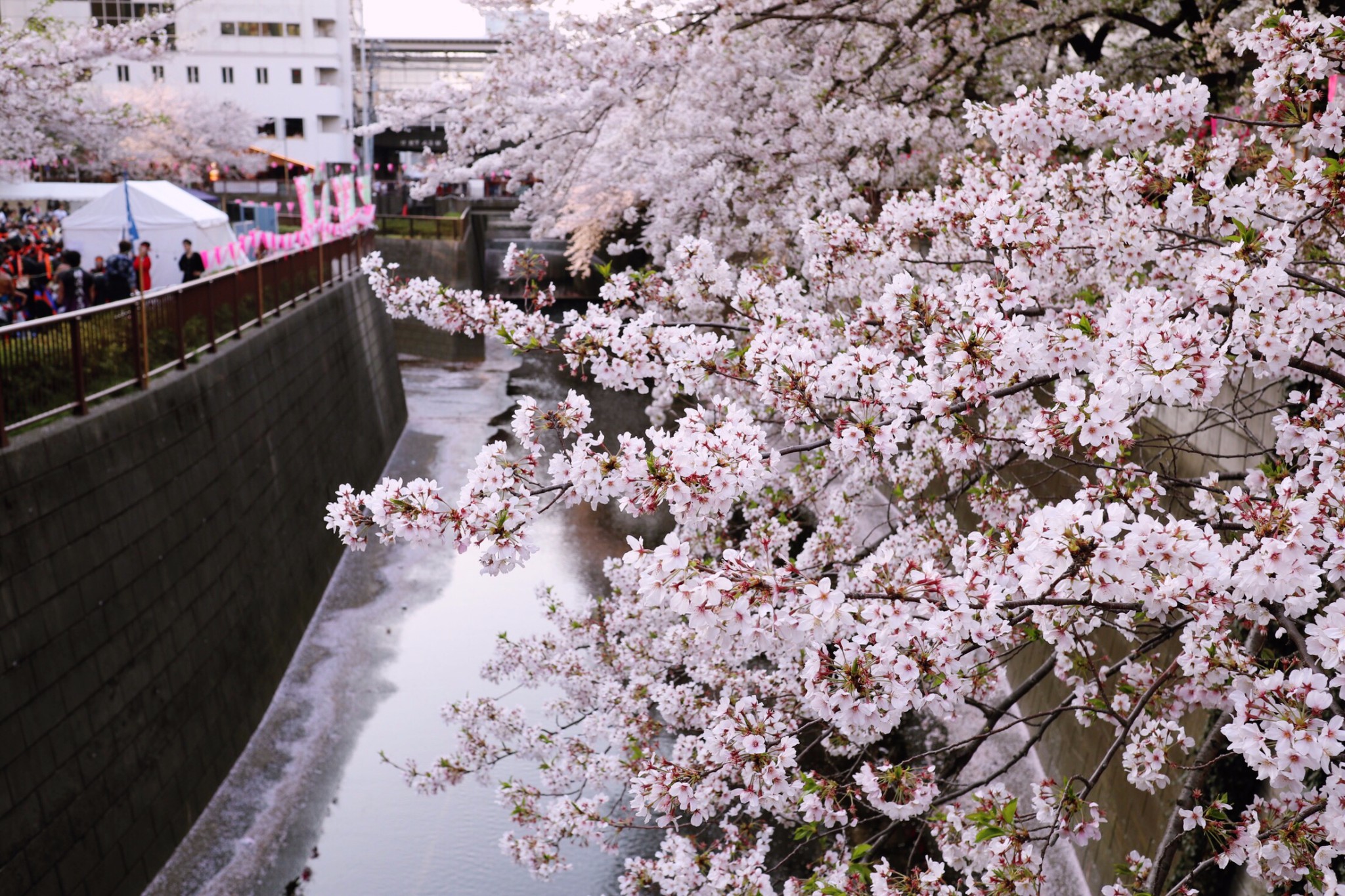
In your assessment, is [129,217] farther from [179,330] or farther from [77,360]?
[77,360]

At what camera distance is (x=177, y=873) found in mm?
8883

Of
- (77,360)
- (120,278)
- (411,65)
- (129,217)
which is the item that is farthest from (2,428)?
(411,65)

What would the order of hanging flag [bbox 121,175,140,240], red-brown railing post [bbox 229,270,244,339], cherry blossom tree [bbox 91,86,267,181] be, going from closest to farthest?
red-brown railing post [bbox 229,270,244,339], hanging flag [bbox 121,175,140,240], cherry blossom tree [bbox 91,86,267,181]

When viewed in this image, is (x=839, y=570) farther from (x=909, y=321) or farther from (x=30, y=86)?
(x=30, y=86)

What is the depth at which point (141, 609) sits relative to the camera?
8.83 m

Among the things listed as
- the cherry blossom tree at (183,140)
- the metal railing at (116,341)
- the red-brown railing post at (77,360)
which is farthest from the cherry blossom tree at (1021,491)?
the cherry blossom tree at (183,140)

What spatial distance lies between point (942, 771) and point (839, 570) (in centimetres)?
178

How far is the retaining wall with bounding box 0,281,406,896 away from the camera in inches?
275

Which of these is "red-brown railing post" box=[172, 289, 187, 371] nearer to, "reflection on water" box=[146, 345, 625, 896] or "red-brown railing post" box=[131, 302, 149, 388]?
"red-brown railing post" box=[131, 302, 149, 388]

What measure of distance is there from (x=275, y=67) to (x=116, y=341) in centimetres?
6294

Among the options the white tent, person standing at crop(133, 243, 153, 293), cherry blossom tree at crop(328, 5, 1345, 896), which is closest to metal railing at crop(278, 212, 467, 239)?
the white tent

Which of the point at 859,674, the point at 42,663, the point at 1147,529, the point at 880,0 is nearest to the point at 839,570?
the point at 859,674

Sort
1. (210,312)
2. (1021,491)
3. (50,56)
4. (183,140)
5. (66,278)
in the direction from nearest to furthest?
(1021,491), (210,312), (66,278), (50,56), (183,140)

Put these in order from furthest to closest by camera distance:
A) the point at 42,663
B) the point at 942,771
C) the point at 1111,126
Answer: the point at 42,663, the point at 942,771, the point at 1111,126
